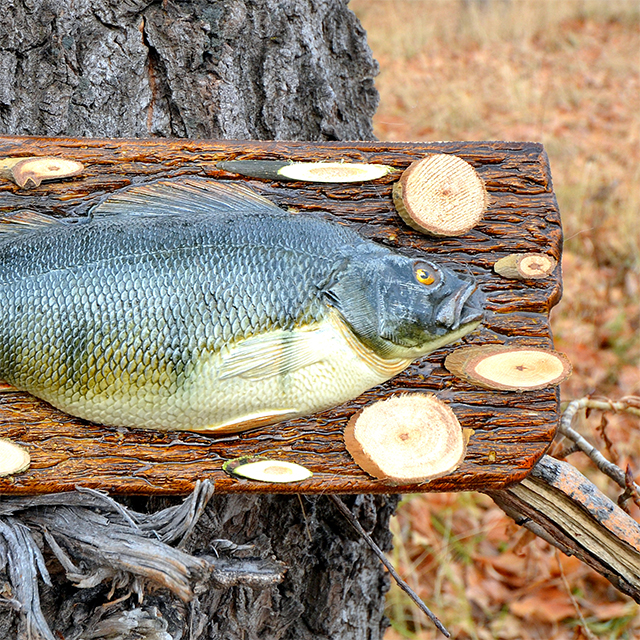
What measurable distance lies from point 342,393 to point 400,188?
467 millimetres

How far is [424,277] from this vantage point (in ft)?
4.17

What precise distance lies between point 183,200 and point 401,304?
53cm

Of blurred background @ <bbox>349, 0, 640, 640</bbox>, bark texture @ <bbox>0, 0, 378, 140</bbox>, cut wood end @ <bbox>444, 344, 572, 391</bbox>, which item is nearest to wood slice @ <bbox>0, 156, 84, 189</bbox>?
bark texture @ <bbox>0, 0, 378, 140</bbox>

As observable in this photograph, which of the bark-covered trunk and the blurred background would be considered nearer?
the bark-covered trunk

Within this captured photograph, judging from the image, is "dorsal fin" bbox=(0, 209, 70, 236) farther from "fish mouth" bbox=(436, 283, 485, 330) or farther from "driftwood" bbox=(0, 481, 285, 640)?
"fish mouth" bbox=(436, 283, 485, 330)

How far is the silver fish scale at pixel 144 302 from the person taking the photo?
48.6 inches

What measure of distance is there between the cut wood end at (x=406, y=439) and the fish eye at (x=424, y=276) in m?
0.25

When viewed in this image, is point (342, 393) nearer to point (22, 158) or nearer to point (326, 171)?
point (326, 171)

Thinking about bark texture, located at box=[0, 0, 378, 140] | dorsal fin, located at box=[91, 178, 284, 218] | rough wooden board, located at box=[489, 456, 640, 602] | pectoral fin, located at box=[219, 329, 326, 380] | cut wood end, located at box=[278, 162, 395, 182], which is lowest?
rough wooden board, located at box=[489, 456, 640, 602]

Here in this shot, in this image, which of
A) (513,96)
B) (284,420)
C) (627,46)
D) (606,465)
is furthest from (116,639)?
(627,46)

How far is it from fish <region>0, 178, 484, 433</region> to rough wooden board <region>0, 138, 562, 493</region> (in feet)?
0.19

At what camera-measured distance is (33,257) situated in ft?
4.25

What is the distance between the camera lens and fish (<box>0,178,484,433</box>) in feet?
4.04

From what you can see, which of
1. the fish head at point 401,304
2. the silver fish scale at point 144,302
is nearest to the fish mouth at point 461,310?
the fish head at point 401,304
